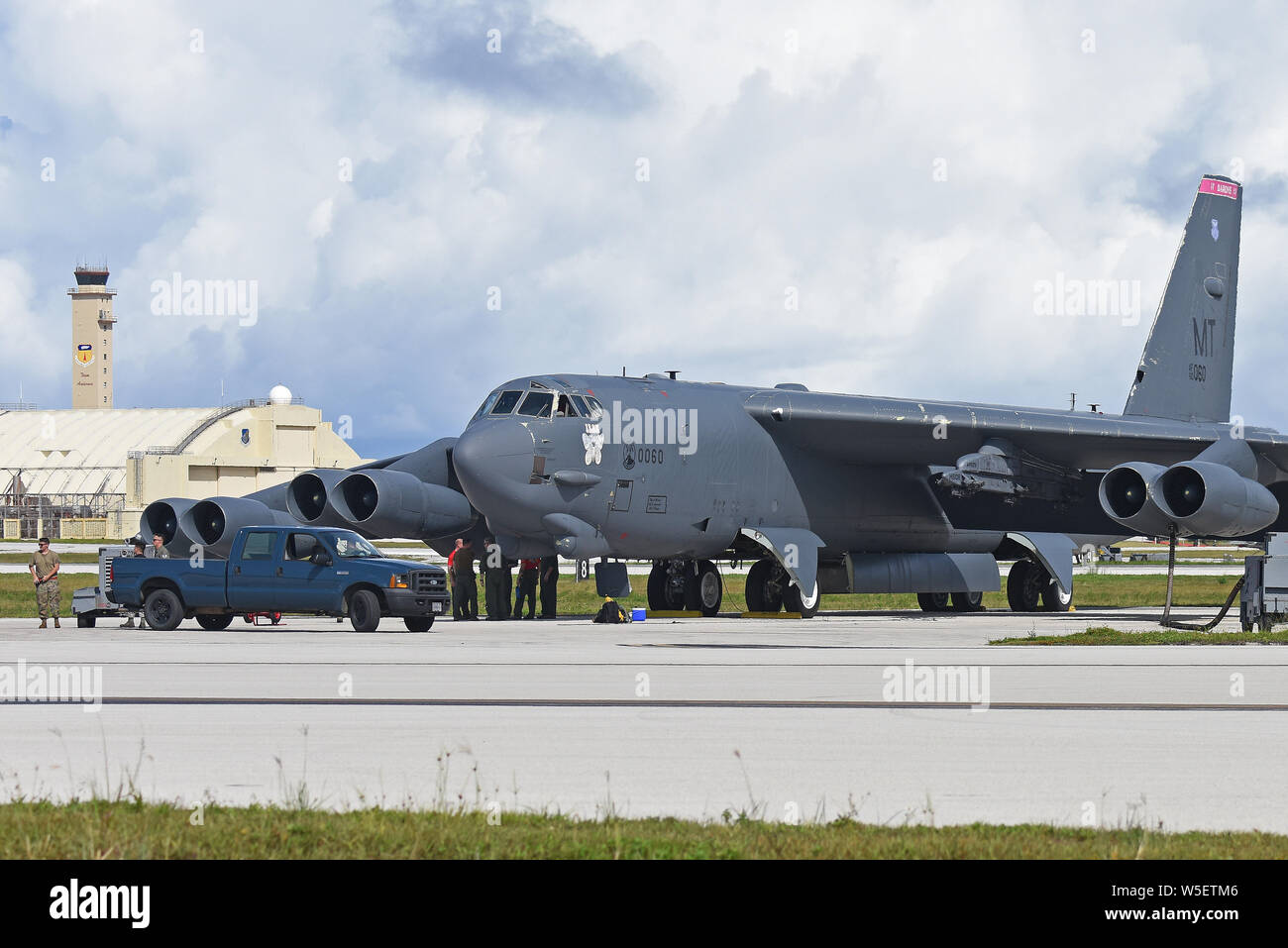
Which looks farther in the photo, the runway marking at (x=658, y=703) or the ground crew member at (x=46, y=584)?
the ground crew member at (x=46, y=584)

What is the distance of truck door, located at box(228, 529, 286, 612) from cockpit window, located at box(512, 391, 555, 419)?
17.1 feet

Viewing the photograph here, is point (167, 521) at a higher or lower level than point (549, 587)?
higher

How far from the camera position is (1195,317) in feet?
A: 131

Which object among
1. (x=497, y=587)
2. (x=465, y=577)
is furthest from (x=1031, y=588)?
(x=465, y=577)

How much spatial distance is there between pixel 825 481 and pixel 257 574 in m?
12.9

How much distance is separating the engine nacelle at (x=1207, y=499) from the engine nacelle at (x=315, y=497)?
53.0ft

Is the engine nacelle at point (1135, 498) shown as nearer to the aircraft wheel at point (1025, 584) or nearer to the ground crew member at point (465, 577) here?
the aircraft wheel at point (1025, 584)

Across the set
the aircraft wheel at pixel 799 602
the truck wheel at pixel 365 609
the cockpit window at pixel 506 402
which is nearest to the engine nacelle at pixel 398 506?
the cockpit window at pixel 506 402

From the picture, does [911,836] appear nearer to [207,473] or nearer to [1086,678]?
[1086,678]

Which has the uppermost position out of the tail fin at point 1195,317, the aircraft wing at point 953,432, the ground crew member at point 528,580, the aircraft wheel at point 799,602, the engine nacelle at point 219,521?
the tail fin at point 1195,317

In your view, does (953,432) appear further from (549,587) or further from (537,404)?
Answer: (537,404)

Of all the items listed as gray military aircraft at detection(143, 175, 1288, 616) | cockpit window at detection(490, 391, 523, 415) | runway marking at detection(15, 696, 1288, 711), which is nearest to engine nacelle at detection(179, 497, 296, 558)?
gray military aircraft at detection(143, 175, 1288, 616)

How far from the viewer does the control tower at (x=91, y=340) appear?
165875mm

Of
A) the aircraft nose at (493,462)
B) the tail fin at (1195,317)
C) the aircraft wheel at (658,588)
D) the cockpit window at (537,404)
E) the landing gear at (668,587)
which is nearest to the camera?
the aircraft nose at (493,462)
